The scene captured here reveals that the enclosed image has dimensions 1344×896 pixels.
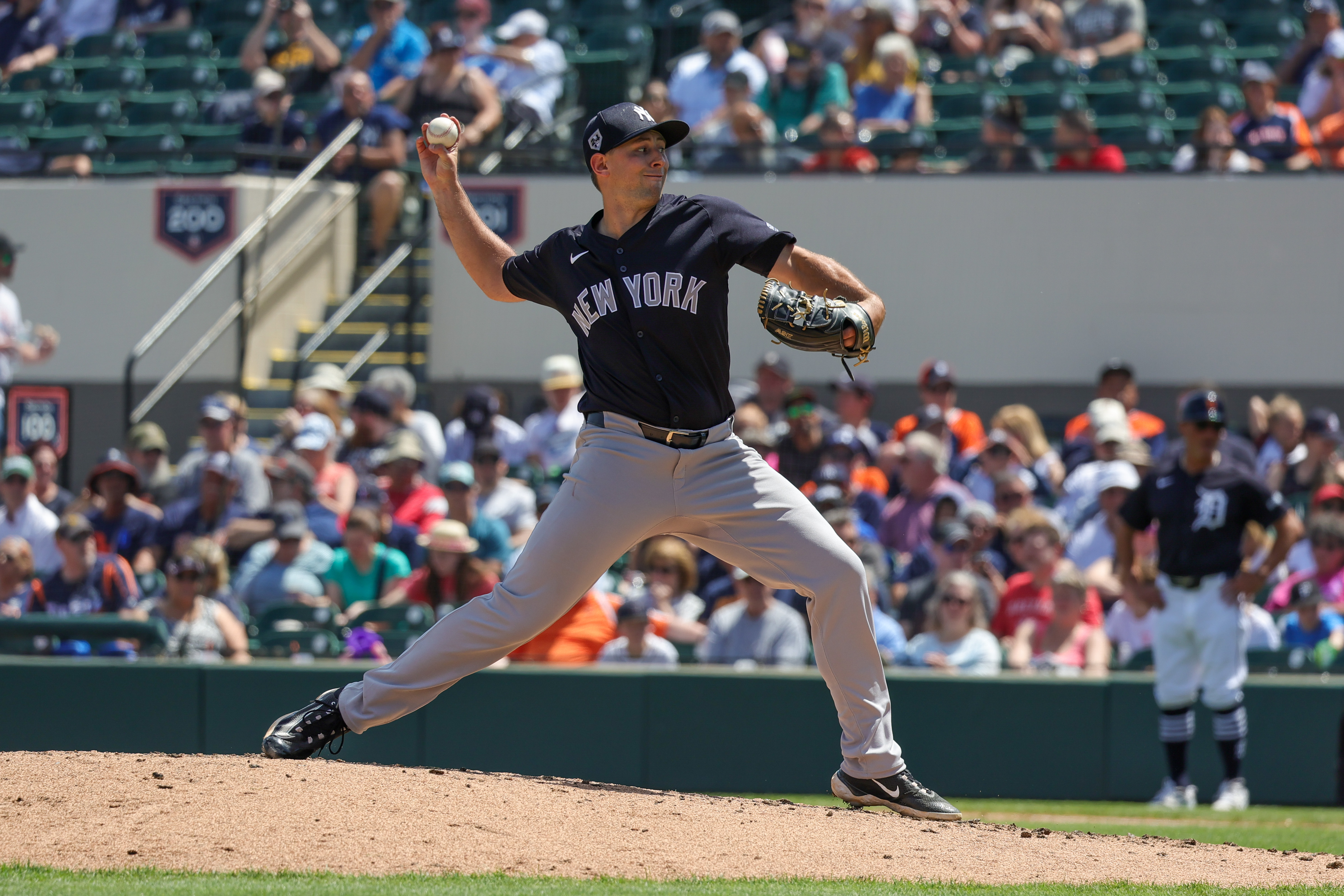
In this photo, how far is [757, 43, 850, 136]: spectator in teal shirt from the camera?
1262 centimetres

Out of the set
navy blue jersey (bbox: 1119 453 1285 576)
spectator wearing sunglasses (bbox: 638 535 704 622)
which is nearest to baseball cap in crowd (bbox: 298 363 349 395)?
spectator wearing sunglasses (bbox: 638 535 704 622)

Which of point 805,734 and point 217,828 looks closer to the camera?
point 217,828

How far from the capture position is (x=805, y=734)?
27.4 ft

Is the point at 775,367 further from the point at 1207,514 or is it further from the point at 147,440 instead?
the point at 147,440

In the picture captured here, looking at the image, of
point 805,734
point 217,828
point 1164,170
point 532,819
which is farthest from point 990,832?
point 1164,170

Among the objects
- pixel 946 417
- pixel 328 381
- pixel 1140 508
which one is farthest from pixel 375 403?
pixel 1140 508

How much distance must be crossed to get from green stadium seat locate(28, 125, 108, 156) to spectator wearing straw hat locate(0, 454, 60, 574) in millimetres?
4351

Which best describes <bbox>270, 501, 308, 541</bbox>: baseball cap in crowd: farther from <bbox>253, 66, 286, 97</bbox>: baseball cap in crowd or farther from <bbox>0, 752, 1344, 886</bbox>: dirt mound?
<bbox>253, 66, 286, 97</bbox>: baseball cap in crowd

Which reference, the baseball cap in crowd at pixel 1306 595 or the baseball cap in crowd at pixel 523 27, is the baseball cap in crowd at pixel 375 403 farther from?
the baseball cap in crowd at pixel 1306 595

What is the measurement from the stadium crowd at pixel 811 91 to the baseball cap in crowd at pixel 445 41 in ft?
0.06

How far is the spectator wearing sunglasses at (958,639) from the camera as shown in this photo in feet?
27.3

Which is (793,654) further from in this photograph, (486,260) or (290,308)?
(290,308)

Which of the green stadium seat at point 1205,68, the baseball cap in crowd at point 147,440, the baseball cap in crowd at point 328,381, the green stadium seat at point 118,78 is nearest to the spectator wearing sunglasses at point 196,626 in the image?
the baseball cap in crowd at point 147,440

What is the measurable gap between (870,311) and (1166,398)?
7680 mm
